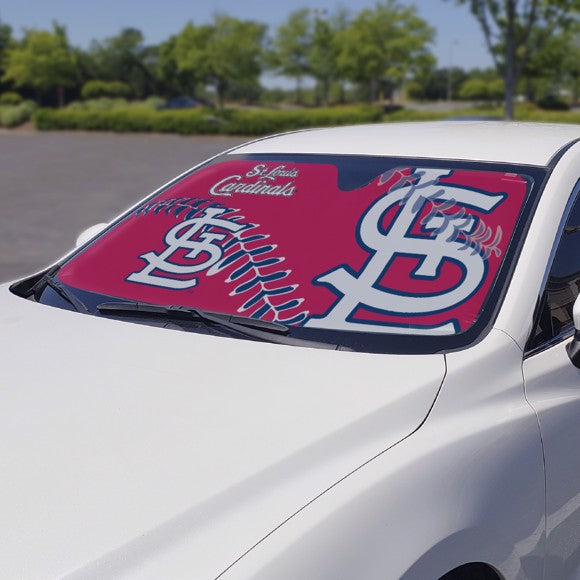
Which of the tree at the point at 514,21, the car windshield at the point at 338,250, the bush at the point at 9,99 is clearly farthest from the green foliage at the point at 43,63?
the car windshield at the point at 338,250

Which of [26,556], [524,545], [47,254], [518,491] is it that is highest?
[26,556]

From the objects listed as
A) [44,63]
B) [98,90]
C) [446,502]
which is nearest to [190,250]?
[446,502]

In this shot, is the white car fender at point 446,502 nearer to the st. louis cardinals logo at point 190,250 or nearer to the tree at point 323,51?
the st. louis cardinals logo at point 190,250

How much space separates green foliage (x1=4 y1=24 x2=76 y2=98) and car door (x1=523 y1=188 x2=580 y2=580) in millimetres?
63076

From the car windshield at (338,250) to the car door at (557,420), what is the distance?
18 cm

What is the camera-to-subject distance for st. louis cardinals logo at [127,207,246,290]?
274 cm

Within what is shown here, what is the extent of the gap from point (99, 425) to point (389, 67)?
175ft

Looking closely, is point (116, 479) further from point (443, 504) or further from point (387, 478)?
point (443, 504)

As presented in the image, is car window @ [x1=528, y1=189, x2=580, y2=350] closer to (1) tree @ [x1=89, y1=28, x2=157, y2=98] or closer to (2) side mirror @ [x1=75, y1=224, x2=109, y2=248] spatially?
(2) side mirror @ [x1=75, y1=224, x2=109, y2=248]

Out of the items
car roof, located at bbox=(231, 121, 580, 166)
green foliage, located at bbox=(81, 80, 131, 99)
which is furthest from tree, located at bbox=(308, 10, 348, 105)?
car roof, located at bbox=(231, 121, 580, 166)

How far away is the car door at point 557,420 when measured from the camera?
6.89 ft

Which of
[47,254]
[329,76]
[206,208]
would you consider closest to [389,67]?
[329,76]

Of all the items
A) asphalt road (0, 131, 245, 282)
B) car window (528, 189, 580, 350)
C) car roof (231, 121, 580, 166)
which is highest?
car roof (231, 121, 580, 166)

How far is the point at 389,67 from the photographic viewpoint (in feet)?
174
